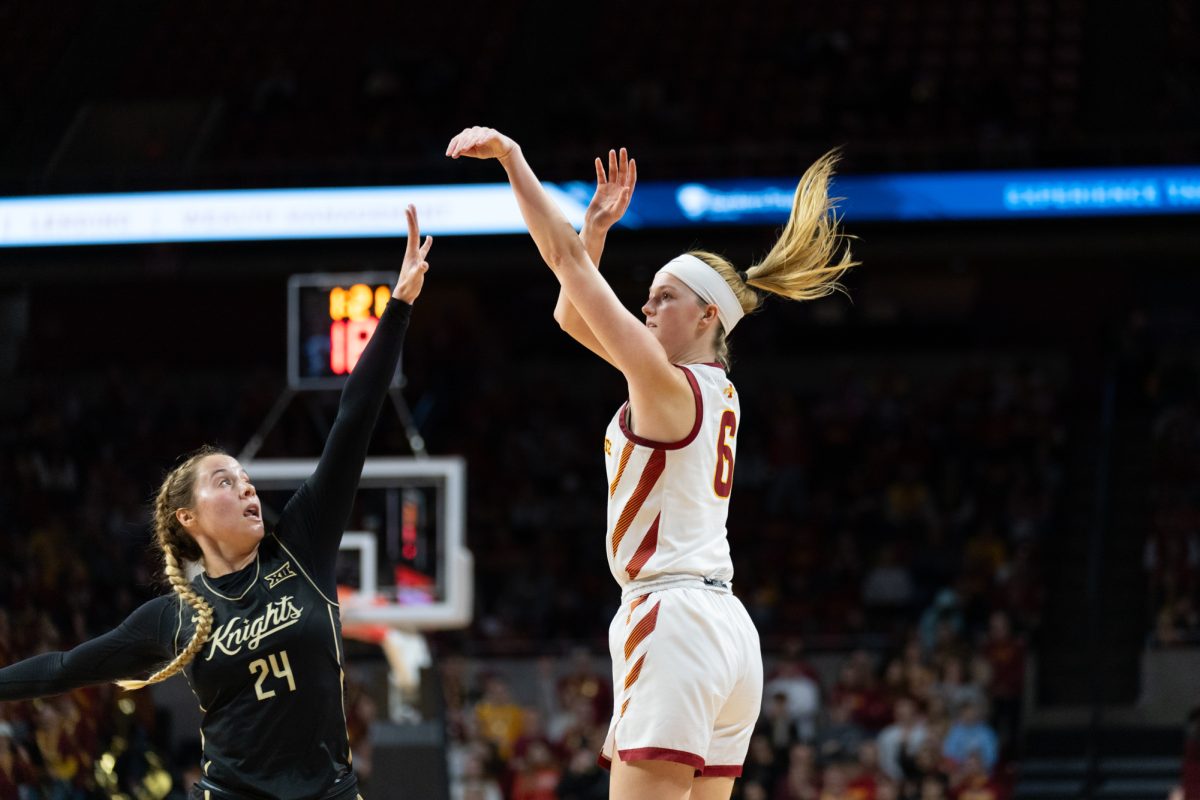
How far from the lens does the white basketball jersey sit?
4.24 metres

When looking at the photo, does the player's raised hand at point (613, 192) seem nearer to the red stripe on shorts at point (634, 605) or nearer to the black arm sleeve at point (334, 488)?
the black arm sleeve at point (334, 488)

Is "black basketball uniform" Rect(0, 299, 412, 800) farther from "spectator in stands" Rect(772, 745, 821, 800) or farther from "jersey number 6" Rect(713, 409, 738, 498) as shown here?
"spectator in stands" Rect(772, 745, 821, 800)

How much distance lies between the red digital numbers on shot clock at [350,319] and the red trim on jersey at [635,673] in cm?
710

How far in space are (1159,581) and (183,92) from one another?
460 inches

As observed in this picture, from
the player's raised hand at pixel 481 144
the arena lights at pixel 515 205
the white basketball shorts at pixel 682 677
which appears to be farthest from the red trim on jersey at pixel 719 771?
the arena lights at pixel 515 205

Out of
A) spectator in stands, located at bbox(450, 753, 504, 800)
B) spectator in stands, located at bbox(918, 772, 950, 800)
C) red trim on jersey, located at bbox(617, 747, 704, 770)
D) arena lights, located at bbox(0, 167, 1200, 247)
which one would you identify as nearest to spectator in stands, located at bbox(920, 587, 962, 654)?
spectator in stands, located at bbox(918, 772, 950, 800)

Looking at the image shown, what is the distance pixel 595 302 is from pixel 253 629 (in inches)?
45.0

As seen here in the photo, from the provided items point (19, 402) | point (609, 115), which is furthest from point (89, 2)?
point (609, 115)

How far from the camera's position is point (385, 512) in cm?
1161

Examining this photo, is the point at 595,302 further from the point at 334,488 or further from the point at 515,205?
the point at 515,205

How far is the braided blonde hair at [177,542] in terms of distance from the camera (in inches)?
166

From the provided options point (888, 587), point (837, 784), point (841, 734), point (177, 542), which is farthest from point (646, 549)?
point (888, 587)

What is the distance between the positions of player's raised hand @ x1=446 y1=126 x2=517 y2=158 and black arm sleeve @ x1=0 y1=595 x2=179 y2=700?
4.40ft

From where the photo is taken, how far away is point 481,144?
4.16 meters
